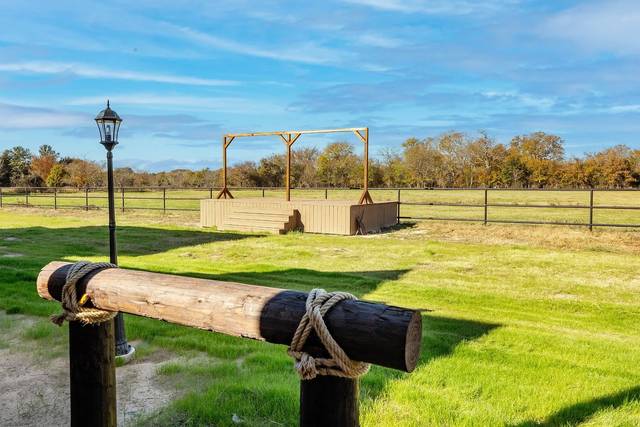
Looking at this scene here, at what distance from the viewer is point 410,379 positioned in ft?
10.0

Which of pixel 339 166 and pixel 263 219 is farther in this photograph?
pixel 339 166

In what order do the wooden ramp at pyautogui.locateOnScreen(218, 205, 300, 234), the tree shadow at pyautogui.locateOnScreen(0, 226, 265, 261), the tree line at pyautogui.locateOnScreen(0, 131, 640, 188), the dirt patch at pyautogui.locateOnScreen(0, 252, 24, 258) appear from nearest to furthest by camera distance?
1. the dirt patch at pyautogui.locateOnScreen(0, 252, 24, 258)
2. the tree shadow at pyautogui.locateOnScreen(0, 226, 265, 261)
3. the wooden ramp at pyautogui.locateOnScreen(218, 205, 300, 234)
4. the tree line at pyautogui.locateOnScreen(0, 131, 640, 188)

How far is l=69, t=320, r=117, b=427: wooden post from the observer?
189 centimetres

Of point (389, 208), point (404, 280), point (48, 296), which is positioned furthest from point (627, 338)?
point (389, 208)

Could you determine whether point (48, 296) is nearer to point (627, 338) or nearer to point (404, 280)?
point (627, 338)

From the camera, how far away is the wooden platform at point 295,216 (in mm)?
12273

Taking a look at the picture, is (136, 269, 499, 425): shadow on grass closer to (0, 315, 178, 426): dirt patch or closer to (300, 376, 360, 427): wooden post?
A: (0, 315, 178, 426): dirt patch

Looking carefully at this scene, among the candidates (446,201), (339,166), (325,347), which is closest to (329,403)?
(325,347)

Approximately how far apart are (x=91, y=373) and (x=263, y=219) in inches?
437

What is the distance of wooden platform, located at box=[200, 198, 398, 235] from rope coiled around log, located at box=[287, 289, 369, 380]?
1071cm

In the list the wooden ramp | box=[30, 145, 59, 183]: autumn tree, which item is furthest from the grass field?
box=[30, 145, 59, 183]: autumn tree

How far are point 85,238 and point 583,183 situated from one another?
3554 centimetres

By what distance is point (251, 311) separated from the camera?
137 cm

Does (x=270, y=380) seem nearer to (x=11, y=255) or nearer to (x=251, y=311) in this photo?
(x=251, y=311)
